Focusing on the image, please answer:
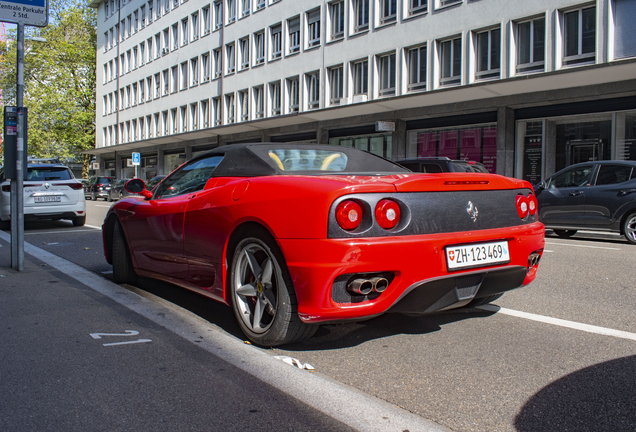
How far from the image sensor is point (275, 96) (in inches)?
1276

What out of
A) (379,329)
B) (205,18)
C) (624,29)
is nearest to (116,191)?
(205,18)

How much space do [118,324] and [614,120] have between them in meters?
17.9

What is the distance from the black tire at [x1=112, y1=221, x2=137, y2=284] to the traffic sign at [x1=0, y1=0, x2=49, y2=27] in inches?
112

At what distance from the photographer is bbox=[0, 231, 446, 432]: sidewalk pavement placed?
2568 millimetres

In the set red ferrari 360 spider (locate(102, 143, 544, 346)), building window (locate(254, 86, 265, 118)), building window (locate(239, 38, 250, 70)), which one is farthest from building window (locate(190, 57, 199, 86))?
red ferrari 360 spider (locate(102, 143, 544, 346))

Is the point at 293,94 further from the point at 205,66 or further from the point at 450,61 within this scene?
the point at 205,66

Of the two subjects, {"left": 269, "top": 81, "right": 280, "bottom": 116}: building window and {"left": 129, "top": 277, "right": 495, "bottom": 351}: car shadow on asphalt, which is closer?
{"left": 129, "top": 277, "right": 495, "bottom": 351}: car shadow on asphalt

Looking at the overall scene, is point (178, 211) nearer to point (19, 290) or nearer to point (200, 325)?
point (200, 325)

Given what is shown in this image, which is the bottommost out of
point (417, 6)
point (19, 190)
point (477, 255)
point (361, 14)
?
point (477, 255)

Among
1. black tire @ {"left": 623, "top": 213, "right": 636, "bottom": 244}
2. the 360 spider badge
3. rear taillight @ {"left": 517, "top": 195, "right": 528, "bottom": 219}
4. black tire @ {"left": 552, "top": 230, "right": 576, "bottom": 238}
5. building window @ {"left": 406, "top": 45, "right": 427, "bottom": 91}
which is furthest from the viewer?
building window @ {"left": 406, "top": 45, "right": 427, "bottom": 91}

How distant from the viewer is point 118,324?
4.29 meters

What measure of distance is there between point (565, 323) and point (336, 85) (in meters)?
24.6

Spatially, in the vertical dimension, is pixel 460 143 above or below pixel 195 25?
below

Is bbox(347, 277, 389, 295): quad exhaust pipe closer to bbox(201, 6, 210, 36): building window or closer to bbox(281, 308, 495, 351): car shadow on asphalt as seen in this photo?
bbox(281, 308, 495, 351): car shadow on asphalt
